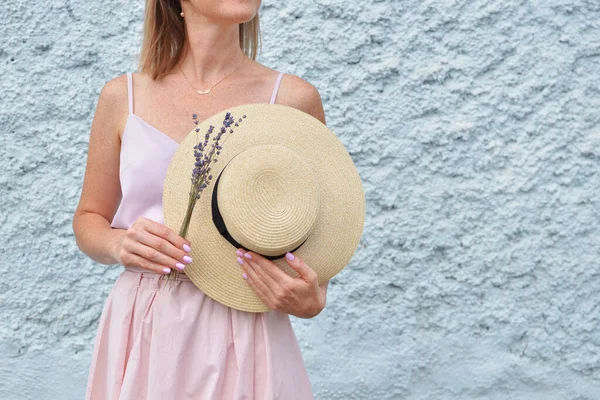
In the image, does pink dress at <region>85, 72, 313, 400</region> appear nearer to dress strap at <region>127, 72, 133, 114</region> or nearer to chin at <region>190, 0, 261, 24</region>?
dress strap at <region>127, 72, 133, 114</region>

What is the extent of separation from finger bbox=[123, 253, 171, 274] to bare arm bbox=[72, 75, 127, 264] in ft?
0.63

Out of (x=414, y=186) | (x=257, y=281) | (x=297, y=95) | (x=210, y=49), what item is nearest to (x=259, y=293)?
(x=257, y=281)

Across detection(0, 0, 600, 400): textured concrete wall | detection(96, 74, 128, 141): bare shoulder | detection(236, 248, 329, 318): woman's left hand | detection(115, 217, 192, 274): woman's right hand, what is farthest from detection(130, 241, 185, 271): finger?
detection(0, 0, 600, 400): textured concrete wall

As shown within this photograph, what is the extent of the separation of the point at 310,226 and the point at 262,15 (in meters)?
1.68

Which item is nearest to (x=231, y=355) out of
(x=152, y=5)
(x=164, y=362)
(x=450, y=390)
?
(x=164, y=362)

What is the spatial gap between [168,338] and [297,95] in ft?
1.85

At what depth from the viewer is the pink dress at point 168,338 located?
1.44 metres

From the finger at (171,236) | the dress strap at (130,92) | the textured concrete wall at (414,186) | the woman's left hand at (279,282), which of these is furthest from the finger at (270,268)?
the textured concrete wall at (414,186)

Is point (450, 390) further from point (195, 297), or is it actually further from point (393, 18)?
point (195, 297)

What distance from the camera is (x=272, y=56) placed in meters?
2.88

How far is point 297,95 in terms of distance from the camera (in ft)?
5.28

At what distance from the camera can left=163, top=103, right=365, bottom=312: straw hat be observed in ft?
4.47

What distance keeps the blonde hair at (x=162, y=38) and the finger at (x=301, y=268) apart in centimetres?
54

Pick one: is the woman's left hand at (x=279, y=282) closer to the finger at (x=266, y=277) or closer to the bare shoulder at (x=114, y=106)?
the finger at (x=266, y=277)
